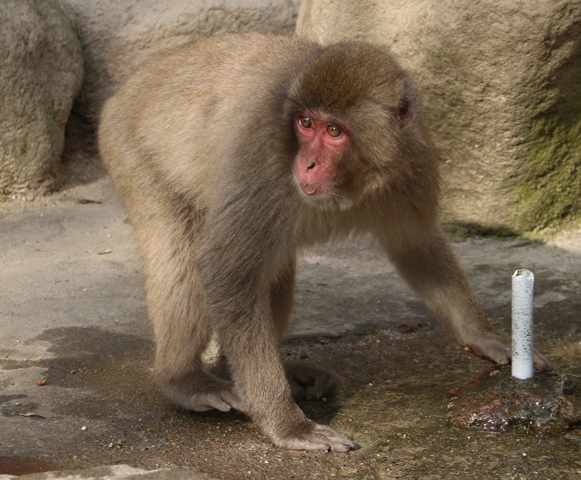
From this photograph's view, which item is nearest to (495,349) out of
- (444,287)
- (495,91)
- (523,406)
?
(444,287)

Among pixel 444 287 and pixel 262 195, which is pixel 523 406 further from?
pixel 262 195

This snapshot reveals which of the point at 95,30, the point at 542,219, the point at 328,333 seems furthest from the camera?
the point at 95,30

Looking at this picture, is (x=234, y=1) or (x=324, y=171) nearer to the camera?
(x=324, y=171)

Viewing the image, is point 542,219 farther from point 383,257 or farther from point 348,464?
point 348,464

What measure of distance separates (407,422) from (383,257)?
2.31m

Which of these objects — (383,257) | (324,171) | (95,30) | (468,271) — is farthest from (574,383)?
(95,30)

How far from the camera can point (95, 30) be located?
24.5 feet

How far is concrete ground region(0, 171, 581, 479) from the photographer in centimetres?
363

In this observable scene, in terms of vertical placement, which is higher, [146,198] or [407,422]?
[146,198]

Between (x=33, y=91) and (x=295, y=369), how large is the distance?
3457 millimetres

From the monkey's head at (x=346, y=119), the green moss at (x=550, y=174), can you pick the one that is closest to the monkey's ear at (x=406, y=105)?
the monkey's head at (x=346, y=119)

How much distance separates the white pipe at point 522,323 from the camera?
385 centimetres

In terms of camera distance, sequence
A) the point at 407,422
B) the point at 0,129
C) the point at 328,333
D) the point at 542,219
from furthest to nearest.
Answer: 1. the point at 0,129
2. the point at 542,219
3. the point at 328,333
4. the point at 407,422

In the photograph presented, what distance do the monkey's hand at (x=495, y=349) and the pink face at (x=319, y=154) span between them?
1182 millimetres
